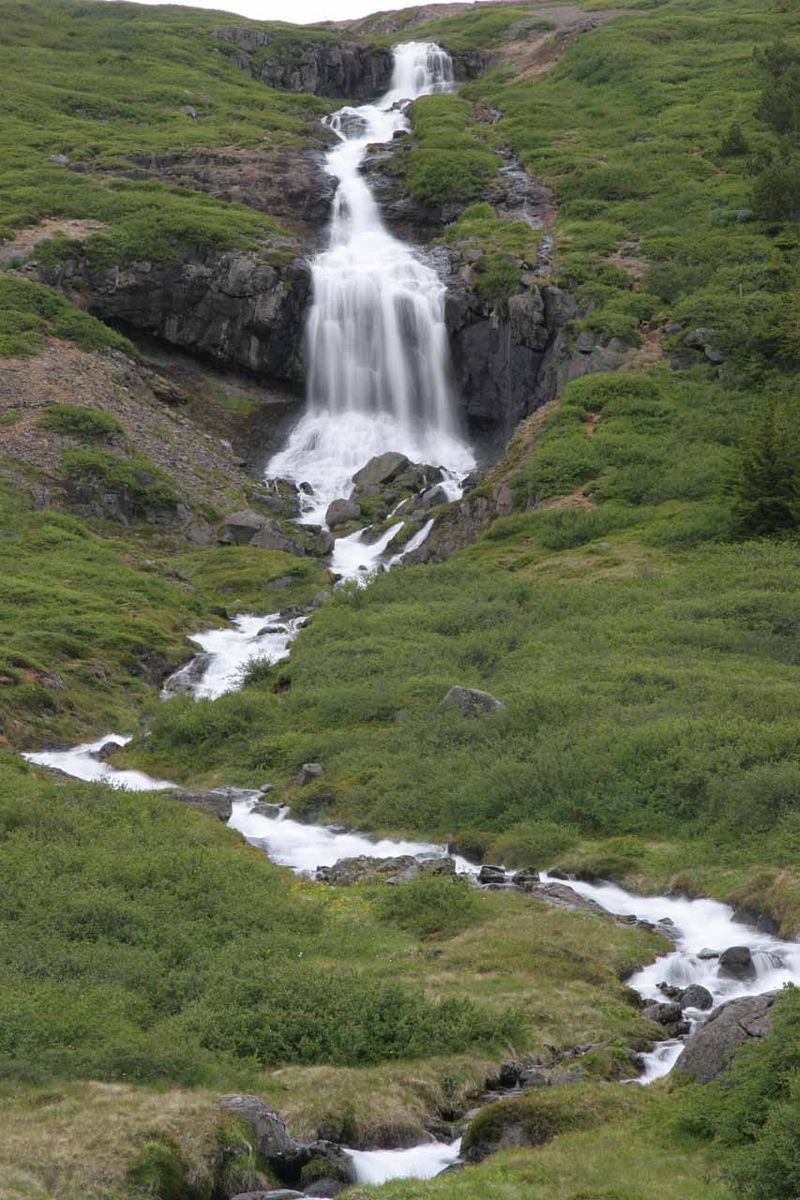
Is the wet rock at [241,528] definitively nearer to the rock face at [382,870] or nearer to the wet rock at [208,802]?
the wet rock at [208,802]

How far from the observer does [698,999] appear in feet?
60.1

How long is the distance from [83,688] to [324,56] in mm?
92451

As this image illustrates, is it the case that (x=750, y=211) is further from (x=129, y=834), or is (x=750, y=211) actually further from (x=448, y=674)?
(x=129, y=834)

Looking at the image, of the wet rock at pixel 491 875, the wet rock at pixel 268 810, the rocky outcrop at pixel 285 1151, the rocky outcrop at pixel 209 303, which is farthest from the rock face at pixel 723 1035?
the rocky outcrop at pixel 209 303

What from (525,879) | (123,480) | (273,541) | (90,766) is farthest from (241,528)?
(525,879)

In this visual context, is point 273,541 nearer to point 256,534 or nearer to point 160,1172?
point 256,534

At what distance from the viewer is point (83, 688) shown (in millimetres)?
37969

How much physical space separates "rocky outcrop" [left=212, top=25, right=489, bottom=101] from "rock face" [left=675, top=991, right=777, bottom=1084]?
109 meters

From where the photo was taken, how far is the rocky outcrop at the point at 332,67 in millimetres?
115562

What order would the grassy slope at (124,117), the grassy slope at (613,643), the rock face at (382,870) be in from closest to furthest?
the rock face at (382,870) → the grassy slope at (613,643) → the grassy slope at (124,117)

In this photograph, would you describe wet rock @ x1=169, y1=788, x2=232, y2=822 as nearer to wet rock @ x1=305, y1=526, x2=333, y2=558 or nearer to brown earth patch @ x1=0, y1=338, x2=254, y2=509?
wet rock @ x1=305, y1=526, x2=333, y2=558

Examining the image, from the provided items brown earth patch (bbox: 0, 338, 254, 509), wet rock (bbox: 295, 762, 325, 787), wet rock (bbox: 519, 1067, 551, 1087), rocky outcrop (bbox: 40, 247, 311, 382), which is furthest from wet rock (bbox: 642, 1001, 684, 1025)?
rocky outcrop (bbox: 40, 247, 311, 382)

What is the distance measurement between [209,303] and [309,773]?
138ft

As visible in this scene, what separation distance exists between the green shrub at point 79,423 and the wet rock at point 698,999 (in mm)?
42130
